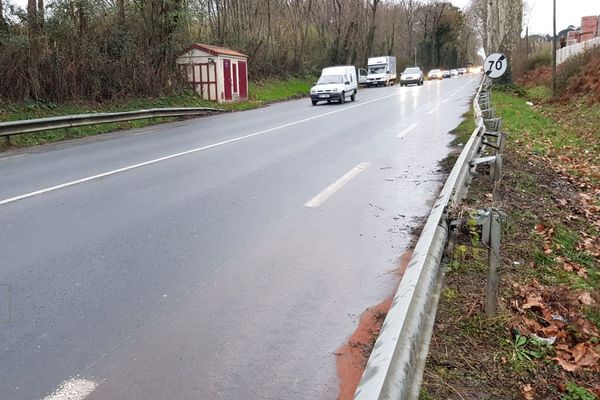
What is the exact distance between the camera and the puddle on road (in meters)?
3.37

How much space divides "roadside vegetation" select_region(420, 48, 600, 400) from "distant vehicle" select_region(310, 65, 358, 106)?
1879cm

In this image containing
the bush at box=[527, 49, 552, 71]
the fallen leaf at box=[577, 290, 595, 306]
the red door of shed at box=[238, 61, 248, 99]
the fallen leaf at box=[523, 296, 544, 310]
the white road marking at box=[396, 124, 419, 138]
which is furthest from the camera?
the bush at box=[527, 49, 552, 71]

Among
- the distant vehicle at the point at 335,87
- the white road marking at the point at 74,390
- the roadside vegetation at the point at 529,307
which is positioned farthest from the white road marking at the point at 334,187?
the distant vehicle at the point at 335,87

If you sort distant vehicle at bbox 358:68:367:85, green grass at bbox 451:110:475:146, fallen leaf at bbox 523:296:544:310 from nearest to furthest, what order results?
fallen leaf at bbox 523:296:544:310
green grass at bbox 451:110:475:146
distant vehicle at bbox 358:68:367:85

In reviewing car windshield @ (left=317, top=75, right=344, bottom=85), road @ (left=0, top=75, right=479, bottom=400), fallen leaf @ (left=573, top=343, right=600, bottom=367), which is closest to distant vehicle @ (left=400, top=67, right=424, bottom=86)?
car windshield @ (left=317, top=75, right=344, bottom=85)

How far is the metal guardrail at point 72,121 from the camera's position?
14.3 meters

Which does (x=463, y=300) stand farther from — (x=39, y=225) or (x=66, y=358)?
(x=39, y=225)

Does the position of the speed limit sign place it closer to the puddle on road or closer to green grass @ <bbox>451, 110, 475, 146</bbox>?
green grass @ <bbox>451, 110, 475, 146</bbox>

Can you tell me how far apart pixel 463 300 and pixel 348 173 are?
5364 millimetres

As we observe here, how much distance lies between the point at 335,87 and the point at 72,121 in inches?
601

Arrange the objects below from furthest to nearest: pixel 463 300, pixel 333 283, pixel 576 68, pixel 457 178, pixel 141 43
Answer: pixel 576 68 → pixel 141 43 → pixel 457 178 → pixel 333 283 → pixel 463 300

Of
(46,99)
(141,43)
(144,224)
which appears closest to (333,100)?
(141,43)

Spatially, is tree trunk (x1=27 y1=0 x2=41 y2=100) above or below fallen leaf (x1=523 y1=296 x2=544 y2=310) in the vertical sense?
above

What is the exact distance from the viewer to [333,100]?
2916 centimetres
